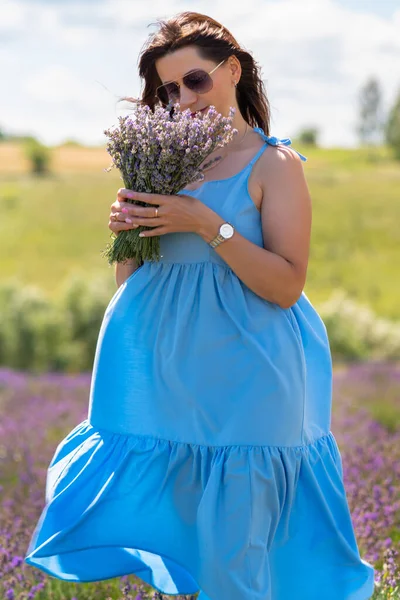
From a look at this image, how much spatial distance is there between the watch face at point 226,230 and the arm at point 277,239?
0.02 m

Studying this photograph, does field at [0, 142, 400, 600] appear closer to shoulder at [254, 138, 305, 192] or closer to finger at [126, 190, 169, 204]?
finger at [126, 190, 169, 204]

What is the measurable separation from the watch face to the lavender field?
1.33 metres

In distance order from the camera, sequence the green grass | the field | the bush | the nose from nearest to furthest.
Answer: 1. the nose
2. the field
3. the bush
4. the green grass

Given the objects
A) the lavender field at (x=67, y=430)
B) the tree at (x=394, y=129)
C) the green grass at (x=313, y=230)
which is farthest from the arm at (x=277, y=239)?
the tree at (x=394, y=129)

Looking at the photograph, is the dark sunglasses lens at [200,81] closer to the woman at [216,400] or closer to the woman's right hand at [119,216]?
the woman at [216,400]

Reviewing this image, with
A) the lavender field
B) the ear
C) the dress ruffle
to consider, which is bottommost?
the lavender field

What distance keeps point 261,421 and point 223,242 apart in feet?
1.79

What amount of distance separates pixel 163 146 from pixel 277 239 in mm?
447

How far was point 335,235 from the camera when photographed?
94.4 feet

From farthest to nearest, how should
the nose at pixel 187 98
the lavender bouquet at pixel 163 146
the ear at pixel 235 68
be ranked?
1. the ear at pixel 235 68
2. the nose at pixel 187 98
3. the lavender bouquet at pixel 163 146

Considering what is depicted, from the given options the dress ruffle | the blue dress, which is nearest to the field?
the dress ruffle

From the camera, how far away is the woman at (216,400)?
108 inches

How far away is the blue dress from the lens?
275 centimetres

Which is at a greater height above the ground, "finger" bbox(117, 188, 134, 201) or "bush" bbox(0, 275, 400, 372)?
"finger" bbox(117, 188, 134, 201)
